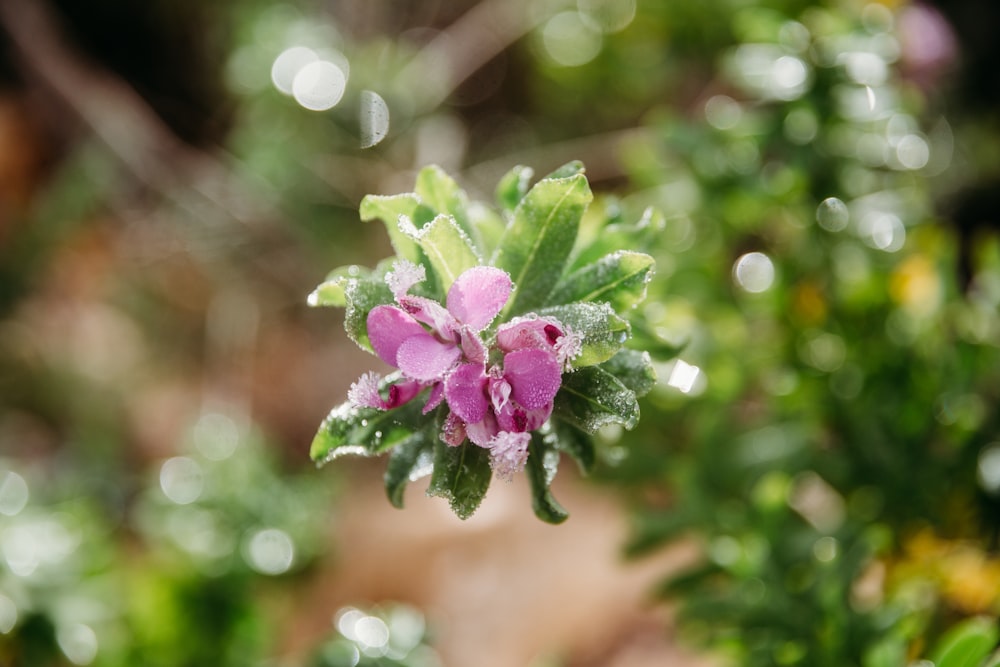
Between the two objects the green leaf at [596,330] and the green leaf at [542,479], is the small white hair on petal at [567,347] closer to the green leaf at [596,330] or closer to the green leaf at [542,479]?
the green leaf at [596,330]

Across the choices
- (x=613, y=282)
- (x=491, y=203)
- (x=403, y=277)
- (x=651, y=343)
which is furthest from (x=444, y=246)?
(x=491, y=203)

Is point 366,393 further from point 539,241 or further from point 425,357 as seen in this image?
point 539,241

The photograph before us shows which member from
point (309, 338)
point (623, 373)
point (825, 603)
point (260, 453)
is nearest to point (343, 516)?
point (260, 453)

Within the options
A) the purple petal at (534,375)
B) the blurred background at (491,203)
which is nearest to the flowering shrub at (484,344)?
the purple petal at (534,375)

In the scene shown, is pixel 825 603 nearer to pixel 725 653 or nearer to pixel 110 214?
pixel 725 653

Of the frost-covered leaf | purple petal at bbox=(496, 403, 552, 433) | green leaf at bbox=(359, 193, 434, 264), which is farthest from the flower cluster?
the frost-covered leaf

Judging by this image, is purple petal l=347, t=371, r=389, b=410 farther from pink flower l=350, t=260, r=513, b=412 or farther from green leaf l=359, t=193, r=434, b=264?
green leaf l=359, t=193, r=434, b=264
